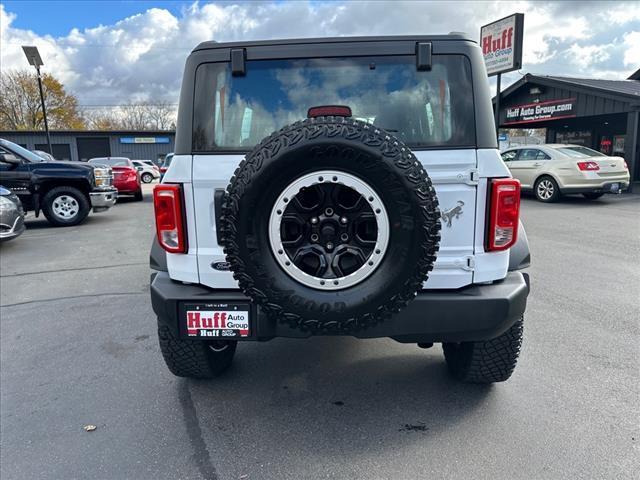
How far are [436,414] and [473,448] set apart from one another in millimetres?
332

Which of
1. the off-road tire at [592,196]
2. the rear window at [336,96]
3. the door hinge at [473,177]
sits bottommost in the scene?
the off-road tire at [592,196]

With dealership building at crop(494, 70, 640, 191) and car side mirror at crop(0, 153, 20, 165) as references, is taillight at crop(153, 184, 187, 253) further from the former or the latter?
dealership building at crop(494, 70, 640, 191)

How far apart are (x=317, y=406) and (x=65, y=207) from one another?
9.13 m

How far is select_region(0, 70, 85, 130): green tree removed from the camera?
4366cm

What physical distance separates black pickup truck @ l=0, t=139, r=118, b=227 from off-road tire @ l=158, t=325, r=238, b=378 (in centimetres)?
786

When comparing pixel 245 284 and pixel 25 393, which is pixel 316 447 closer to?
pixel 245 284

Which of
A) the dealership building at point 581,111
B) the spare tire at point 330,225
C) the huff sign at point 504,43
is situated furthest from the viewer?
the huff sign at point 504,43

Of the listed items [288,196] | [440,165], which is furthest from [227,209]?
[440,165]

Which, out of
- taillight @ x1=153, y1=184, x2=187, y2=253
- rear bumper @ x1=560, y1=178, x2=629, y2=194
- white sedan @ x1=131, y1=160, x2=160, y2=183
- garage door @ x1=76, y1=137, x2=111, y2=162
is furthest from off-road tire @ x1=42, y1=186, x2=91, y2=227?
garage door @ x1=76, y1=137, x2=111, y2=162

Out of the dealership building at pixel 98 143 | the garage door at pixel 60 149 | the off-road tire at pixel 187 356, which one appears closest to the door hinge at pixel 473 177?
the off-road tire at pixel 187 356

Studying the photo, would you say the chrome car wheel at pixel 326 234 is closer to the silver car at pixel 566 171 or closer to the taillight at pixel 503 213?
the taillight at pixel 503 213

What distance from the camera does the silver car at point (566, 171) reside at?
37.0 feet

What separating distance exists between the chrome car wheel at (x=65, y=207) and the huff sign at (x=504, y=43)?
50.2 feet

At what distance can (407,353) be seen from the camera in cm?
341
